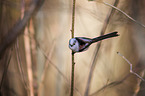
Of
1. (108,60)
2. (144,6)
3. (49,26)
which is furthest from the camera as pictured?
(49,26)

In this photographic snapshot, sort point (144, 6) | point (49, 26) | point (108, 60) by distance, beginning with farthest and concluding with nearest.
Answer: point (49, 26)
point (108, 60)
point (144, 6)

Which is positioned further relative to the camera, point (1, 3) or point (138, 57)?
point (1, 3)

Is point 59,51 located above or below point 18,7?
below

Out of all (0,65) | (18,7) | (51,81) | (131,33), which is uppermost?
(18,7)

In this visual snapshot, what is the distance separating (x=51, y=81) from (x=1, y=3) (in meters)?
0.45

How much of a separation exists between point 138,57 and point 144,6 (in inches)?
6.8

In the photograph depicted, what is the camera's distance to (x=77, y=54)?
0.64 m

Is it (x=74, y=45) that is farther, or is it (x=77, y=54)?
(x=77, y=54)

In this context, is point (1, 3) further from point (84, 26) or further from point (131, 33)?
point (131, 33)

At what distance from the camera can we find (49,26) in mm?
669

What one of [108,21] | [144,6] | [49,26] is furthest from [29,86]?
[144,6]

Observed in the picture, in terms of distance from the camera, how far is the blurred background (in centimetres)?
48

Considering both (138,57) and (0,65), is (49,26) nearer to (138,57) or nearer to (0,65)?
(0,65)

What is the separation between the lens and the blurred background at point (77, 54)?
1.56 ft
